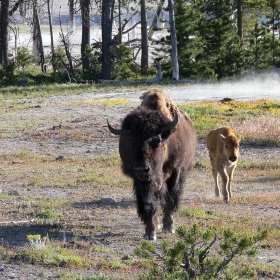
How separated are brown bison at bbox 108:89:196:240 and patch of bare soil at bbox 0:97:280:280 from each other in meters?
0.47

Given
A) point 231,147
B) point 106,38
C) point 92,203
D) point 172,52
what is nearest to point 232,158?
point 231,147

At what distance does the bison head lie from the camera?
9.30 m

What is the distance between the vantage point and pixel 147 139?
9.48 metres

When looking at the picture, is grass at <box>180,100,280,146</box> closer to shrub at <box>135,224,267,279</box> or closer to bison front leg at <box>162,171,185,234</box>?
bison front leg at <box>162,171,185,234</box>

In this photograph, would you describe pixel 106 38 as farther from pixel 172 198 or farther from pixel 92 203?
pixel 172 198

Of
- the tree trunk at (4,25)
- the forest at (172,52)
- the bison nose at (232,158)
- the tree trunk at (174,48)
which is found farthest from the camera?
the tree trunk at (4,25)

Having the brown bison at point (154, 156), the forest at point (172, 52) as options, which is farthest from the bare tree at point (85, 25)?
the brown bison at point (154, 156)

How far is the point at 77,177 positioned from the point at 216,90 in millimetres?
17190

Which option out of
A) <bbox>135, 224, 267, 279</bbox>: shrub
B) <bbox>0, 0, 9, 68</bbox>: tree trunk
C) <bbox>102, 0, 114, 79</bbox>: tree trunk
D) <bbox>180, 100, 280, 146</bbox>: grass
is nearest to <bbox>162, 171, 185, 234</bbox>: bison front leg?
<bbox>135, 224, 267, 279</bbox>: shrub

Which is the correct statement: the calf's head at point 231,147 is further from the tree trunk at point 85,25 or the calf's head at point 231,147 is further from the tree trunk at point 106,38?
the tree trunk at point 85,25

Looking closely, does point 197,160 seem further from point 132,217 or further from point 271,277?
point 271,277

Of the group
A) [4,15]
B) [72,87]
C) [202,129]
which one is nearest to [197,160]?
[202,129]

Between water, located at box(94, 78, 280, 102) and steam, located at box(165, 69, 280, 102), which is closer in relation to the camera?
water, located at box(94, 78, 280, 102)

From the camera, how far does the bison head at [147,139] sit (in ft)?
30.5
